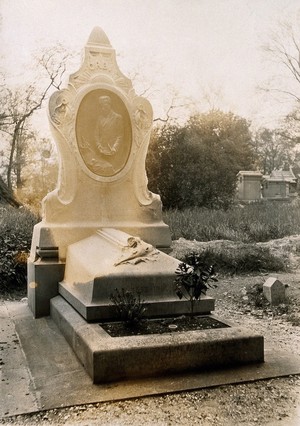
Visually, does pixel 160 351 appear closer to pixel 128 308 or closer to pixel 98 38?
pixel 128 308

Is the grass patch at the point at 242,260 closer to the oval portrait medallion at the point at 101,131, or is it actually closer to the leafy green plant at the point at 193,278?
the oval portrait medallion at the point at 101,131

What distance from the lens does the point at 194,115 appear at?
17719 mm

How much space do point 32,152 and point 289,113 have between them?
9.84m

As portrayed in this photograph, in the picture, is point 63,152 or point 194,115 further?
point 194,115

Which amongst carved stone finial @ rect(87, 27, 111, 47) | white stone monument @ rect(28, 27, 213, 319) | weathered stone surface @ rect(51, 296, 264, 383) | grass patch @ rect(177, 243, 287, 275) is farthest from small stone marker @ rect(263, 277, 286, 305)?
carved stone finial @ rect(87, 27, 111, 47)

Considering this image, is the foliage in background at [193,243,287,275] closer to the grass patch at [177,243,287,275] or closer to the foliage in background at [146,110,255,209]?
the grass patch at [177,243,287,275]

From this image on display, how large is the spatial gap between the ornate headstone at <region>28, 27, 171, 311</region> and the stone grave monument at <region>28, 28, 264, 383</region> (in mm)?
12

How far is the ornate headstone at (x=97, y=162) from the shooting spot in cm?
532

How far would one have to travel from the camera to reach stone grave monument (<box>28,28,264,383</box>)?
382cm

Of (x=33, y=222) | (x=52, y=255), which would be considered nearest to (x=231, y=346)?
(x=52, y=255)

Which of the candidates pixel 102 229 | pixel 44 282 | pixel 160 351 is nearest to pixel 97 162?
pixel 102 229

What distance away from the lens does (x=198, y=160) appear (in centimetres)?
1778

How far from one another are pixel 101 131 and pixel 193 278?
8.28 ft

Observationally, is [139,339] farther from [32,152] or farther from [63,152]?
[32,152]
